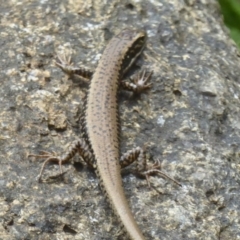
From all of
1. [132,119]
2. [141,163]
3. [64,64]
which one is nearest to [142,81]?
[132,119]

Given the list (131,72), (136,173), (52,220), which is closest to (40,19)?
(131,72)

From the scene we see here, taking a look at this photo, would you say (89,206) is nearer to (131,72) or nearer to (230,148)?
(230,148)

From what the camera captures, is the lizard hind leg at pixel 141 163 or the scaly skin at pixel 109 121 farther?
the lizard hind leg at pixel 141 163

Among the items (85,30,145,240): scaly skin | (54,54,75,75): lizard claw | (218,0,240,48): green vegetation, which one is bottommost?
(85,30,145,240): scaly skin

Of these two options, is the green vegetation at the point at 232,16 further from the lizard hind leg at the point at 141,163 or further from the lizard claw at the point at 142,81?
the lizard hind leg at the point at 141,163

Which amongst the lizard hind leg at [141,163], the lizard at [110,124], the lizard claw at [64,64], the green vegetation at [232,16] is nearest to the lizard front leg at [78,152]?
the lizard at [110,124]

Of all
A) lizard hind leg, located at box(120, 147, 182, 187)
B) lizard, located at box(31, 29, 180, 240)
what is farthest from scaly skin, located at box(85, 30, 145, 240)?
lizard hind leg, located at box(120, 147, 182, 187)

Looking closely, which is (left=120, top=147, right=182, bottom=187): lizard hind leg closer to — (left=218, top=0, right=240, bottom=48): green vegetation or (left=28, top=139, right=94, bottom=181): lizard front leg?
(left=28, top=139, right=94, bottom=181): lizard front leg
